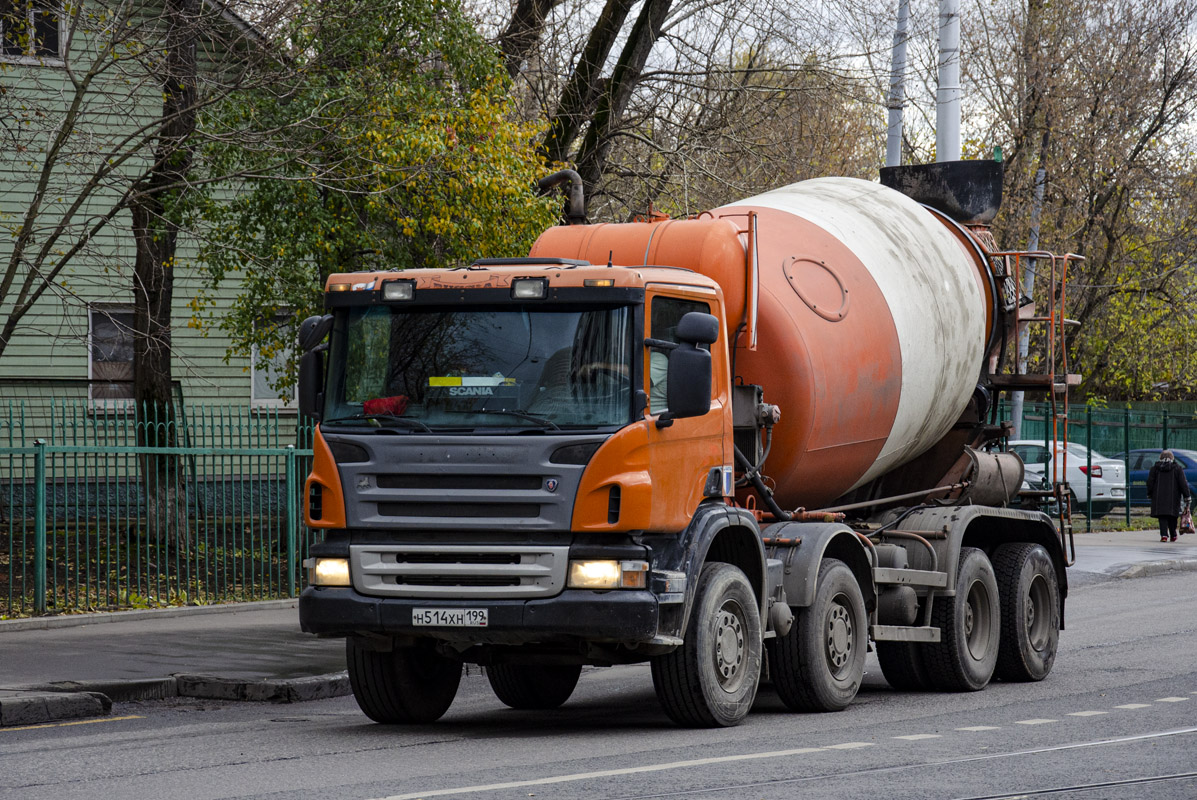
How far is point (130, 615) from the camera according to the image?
14.5 m

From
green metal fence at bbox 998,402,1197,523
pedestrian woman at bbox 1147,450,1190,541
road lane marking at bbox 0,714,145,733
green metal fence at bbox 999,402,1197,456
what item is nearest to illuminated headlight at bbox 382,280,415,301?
road lane marking at bbox 0,714,145,733

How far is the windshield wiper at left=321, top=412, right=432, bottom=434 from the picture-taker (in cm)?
835

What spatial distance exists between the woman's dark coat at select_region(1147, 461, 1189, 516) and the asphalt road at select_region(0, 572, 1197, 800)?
17.0 metres

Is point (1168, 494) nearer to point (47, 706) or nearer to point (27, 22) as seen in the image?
point (27, 22)

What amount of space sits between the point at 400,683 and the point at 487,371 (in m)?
2.11

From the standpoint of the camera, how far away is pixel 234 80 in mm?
15586

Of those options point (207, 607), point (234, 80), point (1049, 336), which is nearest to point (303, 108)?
point (234, 80)

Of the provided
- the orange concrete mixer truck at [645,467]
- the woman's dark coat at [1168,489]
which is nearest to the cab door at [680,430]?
the orange concrete mixer truck at [645,467]

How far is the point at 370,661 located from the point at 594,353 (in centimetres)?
238

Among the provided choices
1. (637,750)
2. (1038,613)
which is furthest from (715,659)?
(1038,613)

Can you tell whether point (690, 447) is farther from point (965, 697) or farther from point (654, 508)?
point (965, 697)

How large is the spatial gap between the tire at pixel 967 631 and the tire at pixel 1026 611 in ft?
0.41

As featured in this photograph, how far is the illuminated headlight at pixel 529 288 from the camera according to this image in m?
8.30

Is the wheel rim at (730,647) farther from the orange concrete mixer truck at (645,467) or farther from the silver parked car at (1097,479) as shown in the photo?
the silver parked car at (1097,479)
